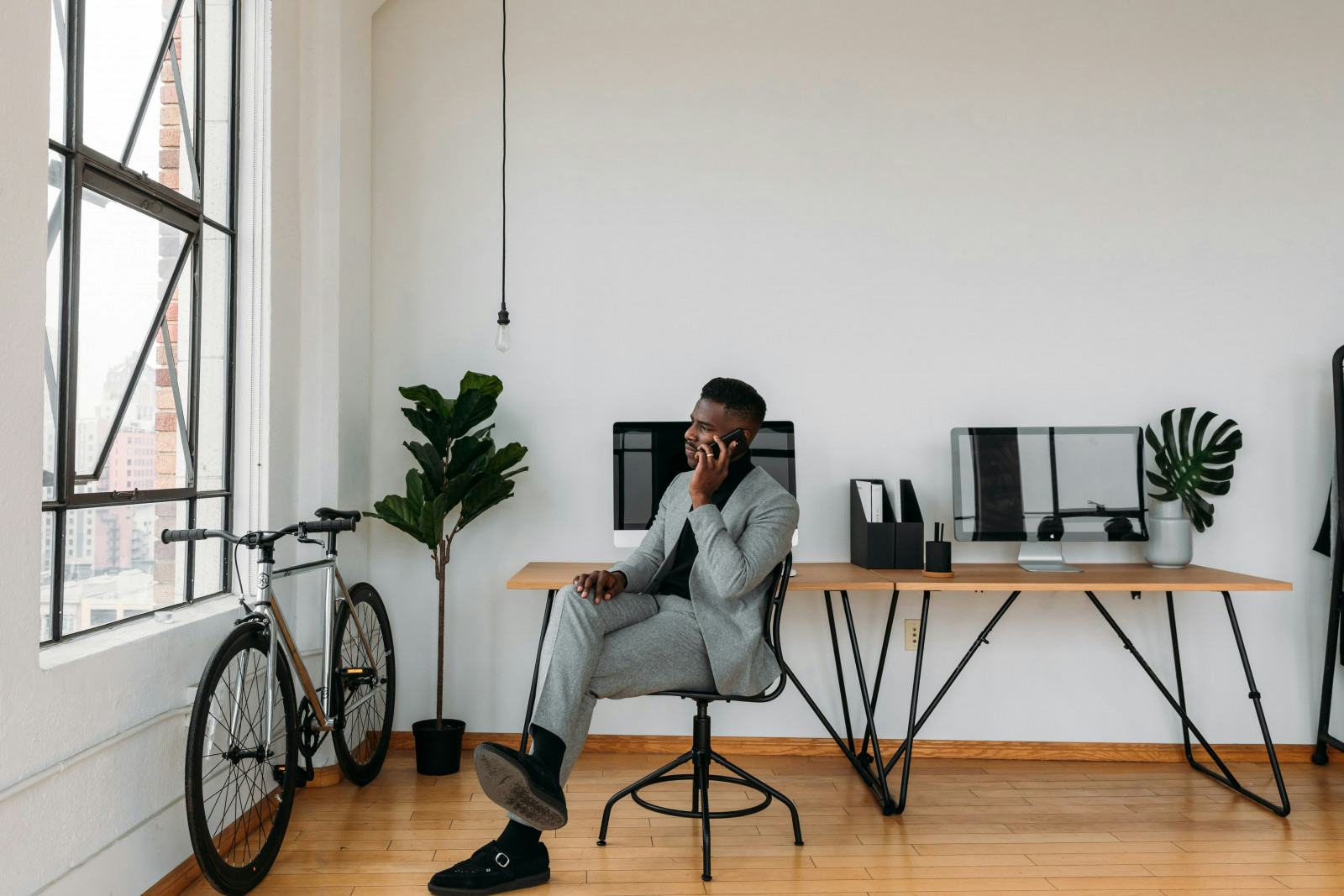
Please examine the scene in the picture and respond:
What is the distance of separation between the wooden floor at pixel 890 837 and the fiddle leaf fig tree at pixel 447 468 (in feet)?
1.90

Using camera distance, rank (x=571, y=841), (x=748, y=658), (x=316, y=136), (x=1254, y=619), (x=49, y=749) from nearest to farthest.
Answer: (x=49, y=749)
(x=748, y=658)
(x=571, y=841)
(x=316, y=136)
(x=1254, y=619)

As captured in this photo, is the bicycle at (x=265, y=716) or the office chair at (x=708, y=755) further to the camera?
the office chair at (x=708, y=755)

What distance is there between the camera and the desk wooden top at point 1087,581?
2.94 metres

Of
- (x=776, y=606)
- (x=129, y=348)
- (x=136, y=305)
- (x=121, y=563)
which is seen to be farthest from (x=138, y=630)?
(x=776, y=606)

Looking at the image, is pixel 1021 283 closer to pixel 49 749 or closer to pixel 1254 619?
pixel 1254 619

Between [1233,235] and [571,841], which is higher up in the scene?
[1233,235]

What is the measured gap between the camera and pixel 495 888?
2.34 metres

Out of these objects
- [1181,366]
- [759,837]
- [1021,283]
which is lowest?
[759,837]

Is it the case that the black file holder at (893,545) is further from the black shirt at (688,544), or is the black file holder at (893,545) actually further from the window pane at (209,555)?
the window pane at (209,555)

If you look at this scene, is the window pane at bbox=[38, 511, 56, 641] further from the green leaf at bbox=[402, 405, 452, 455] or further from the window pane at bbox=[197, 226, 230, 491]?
the green leaf at bbox=[402, 405, 452, 455]

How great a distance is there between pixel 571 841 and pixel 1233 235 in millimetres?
3147

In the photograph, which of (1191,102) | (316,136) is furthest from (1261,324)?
(316,136)

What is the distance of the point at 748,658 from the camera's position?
2479 millimetres

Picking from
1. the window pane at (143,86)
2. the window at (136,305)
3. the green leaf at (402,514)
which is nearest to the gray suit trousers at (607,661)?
the green leaf at (402,514)
